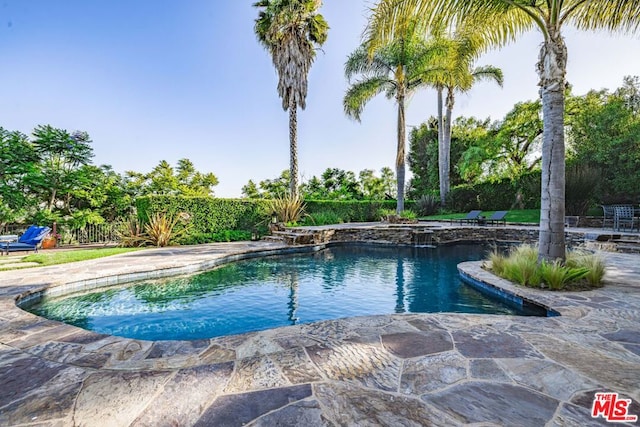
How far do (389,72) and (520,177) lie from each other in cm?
1087

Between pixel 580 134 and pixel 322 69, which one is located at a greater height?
pixel 322 69

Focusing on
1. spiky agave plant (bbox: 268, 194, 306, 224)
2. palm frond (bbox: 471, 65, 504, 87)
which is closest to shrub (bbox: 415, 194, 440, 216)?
palm frond (bbox: 471, 65, 504, 87)

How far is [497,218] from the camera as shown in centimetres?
1365

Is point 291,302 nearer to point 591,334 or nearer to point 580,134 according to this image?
point 591,334

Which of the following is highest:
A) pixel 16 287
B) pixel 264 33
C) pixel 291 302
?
pixel 264 33

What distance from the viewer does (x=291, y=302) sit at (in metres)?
5.16

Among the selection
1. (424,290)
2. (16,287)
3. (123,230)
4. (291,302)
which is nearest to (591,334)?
(424,290)

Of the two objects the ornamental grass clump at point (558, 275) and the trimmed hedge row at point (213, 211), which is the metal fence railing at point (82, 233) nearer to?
the trimmed hedge row at point (213, 211)

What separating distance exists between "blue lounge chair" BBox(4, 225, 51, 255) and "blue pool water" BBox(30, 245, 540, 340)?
531cm

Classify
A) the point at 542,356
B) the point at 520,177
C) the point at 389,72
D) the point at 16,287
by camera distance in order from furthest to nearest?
the point at 520,177 → the point at 389,72 → the point at 16,287 → the point at 542,356

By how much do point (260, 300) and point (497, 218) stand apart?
12905mm

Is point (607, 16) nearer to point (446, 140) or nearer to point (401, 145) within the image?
point (401, 145)

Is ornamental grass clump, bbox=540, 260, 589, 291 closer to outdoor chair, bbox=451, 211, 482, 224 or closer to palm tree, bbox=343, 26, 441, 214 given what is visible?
outdoor chair, bbox=451, 211, 482, 224

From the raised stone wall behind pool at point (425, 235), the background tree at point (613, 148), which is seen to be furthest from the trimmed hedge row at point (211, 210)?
the background tree at point (613, 148)
